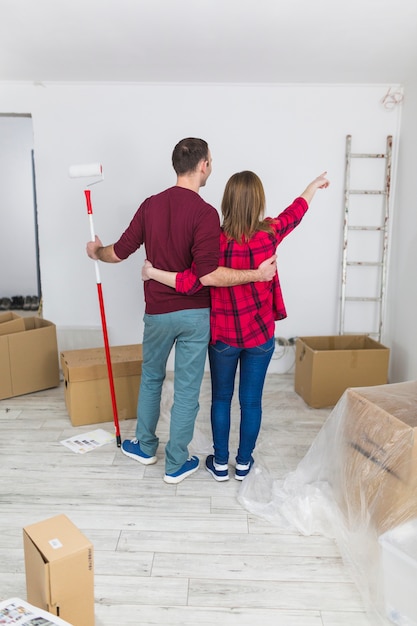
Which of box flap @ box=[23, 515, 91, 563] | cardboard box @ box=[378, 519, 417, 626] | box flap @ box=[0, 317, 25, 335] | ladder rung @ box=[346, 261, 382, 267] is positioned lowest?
cardboard box @ box=[378, 519, 417, 626]

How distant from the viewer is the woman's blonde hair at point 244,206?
202 cm

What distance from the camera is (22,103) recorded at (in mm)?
3586

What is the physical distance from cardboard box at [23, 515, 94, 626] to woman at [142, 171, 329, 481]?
3.27 ft

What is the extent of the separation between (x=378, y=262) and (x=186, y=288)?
2.13 meters

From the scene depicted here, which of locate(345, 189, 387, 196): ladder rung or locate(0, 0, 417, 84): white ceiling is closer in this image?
locate(0, 0, 417, 84): white ceiling

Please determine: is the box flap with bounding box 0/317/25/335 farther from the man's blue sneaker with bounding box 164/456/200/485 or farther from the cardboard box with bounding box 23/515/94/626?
the cardboard box with bounding box 23/515/94/626

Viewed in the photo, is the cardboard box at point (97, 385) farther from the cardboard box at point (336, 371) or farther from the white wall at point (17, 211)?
the white wall at point (17, 211)

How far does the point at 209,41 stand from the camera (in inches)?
108

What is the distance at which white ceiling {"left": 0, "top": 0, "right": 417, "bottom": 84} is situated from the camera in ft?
7.67

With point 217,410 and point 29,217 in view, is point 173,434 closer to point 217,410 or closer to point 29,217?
point 217,410

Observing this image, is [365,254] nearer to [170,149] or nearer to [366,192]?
[366,192]

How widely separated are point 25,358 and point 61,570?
2.17 meters

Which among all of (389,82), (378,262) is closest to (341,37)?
(389,82)

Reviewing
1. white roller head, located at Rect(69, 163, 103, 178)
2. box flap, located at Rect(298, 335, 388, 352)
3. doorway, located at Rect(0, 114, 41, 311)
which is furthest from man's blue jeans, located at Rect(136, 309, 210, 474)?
doorway, located at Rect(0, 114, 41, 311)
